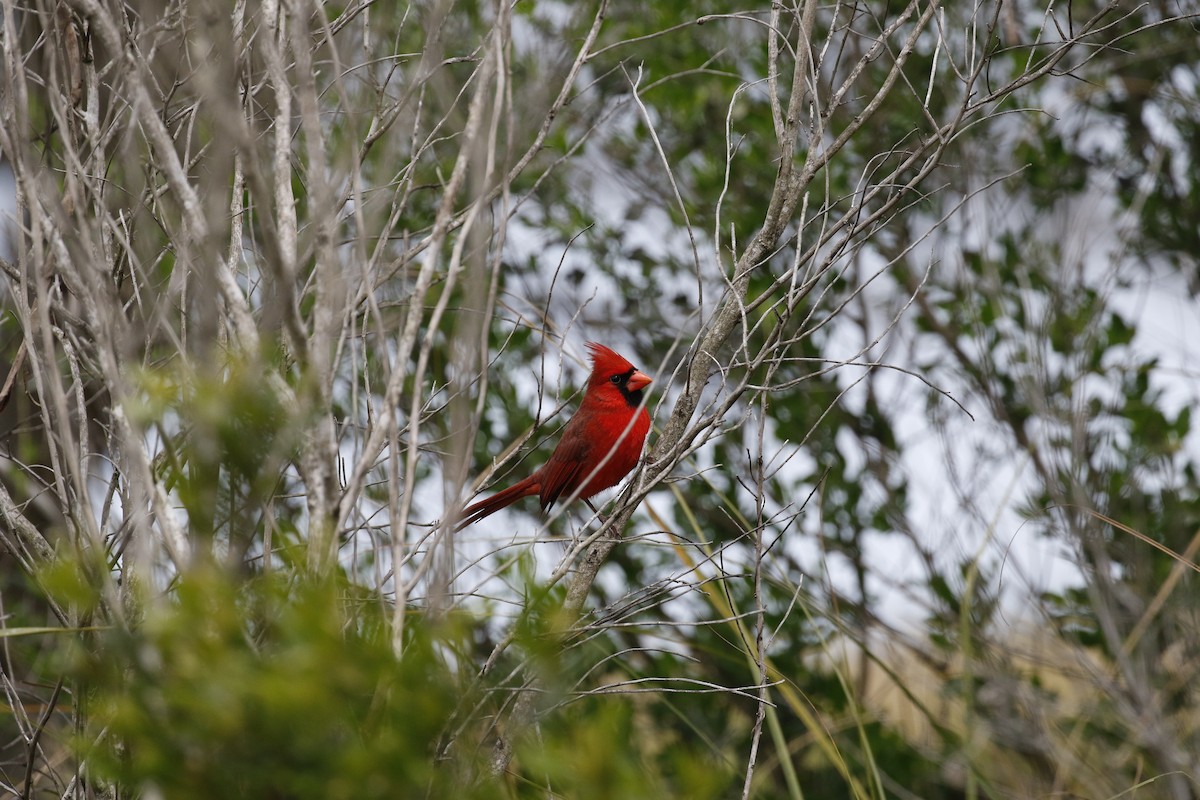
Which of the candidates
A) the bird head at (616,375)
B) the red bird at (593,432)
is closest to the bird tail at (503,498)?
the red bird at (593,432)

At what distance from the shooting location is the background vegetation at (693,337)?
174cm

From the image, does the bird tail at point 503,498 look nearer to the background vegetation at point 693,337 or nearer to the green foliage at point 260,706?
the background vegetation at point 693,337

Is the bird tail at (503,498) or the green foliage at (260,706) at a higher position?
the green foliage at (260,706)

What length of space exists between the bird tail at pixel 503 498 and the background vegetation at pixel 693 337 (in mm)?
142

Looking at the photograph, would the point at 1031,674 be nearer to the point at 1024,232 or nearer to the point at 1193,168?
the point at 1024,232

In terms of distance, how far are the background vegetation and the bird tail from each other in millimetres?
142

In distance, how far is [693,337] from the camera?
4.36 metres

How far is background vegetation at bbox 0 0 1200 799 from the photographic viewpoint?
1.74 metres

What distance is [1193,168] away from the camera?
201 inches

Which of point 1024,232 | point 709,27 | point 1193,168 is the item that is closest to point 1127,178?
point 1193,168

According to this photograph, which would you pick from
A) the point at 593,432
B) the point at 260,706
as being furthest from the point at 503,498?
the point at 260,706

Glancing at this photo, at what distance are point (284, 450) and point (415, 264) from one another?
249 centimetres

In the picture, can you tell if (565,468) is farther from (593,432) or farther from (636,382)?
(636,382)

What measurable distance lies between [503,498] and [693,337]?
0.95 meters
